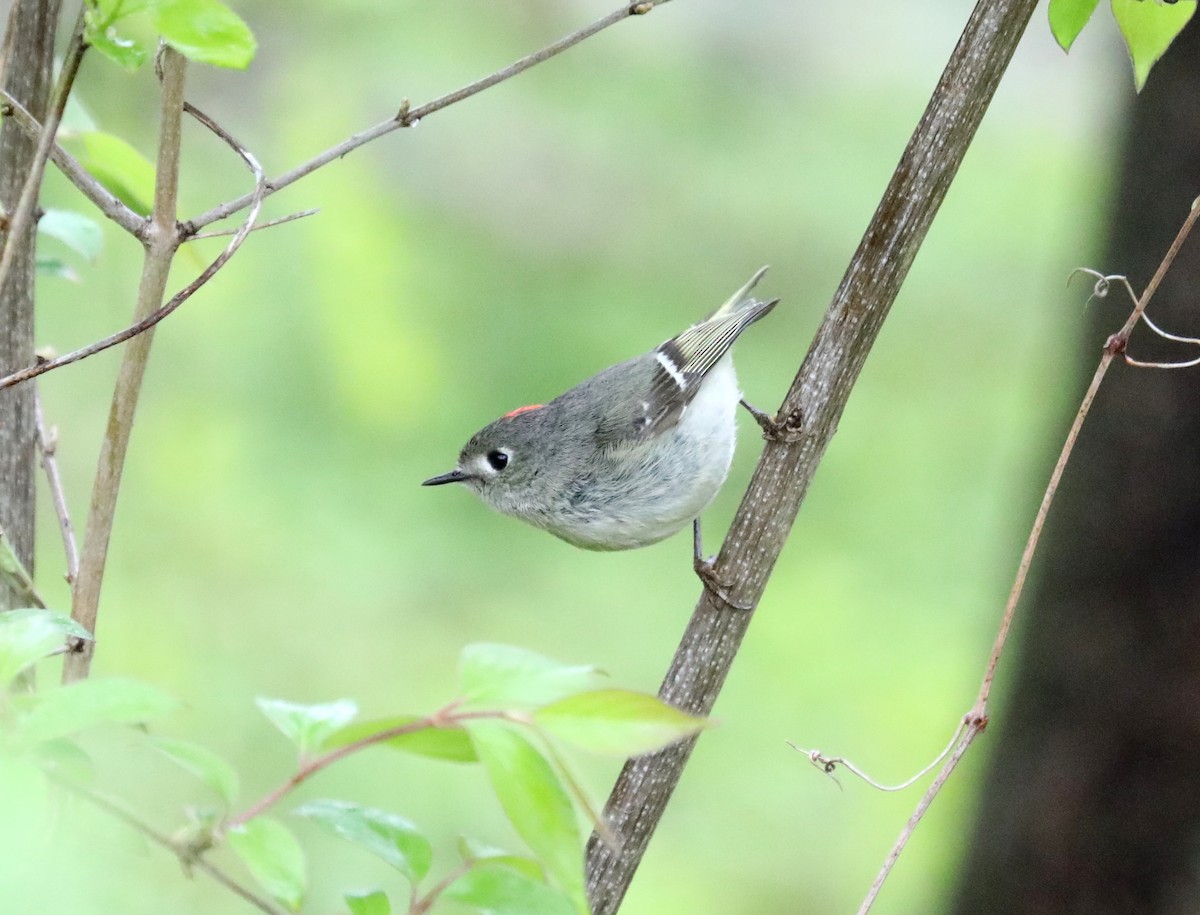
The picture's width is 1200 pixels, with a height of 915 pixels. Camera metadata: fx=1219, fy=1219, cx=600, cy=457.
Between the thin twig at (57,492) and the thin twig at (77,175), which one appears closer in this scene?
the thin twig at (77,175)

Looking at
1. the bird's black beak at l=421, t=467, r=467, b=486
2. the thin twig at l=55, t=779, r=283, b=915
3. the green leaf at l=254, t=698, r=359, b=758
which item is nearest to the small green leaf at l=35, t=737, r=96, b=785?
the thin twig at l=55, t=779, r=283, b=915

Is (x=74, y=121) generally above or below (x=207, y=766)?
above

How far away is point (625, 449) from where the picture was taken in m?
A: 2.41

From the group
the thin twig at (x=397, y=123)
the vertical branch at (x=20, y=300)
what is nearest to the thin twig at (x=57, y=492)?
the vertical branch at (x=20, y=300)

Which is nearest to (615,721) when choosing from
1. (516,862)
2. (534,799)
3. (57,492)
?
(534,799)

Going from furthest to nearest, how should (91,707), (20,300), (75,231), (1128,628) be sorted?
(1128,628) → (75,231) → (20,300) → (91,707)

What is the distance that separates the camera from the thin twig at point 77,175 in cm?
100

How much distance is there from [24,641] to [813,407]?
78 cm

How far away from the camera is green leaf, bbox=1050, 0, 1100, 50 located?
38.2 inches

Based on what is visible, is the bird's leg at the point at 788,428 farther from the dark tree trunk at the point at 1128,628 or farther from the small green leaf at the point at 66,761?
the dark tree trunk at the point at 1128,628

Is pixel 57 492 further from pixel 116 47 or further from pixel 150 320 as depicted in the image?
pixel 116 47

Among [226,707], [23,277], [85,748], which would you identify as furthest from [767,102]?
[85,748]

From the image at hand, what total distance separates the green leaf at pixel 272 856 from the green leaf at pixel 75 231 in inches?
35.7

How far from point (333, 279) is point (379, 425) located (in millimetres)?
704
